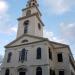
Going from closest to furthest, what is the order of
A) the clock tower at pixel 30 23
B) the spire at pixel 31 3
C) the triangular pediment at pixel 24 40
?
the triangular pediment at pixel 24 40, the clock tower at pixel 30 23, the spire at pixel 31 3

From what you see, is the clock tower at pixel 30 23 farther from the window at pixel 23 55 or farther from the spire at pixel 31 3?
the window at pixel 23 55

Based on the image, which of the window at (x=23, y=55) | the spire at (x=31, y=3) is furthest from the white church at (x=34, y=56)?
the spire at (x=31, y=3)

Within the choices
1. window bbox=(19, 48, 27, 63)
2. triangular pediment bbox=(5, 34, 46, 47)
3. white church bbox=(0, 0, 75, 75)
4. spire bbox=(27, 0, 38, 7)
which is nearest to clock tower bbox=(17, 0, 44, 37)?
white church bbox=(0, 0, 75, 75)

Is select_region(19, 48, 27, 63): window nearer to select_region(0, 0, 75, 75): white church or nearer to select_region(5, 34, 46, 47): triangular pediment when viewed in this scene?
select_region(0, 0, 75, 75): white church

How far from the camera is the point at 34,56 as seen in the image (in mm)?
26438

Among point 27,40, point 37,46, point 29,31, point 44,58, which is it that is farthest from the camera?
point 29,31

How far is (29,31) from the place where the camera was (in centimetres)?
3170

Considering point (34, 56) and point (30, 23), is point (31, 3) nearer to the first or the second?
point (30, 23)

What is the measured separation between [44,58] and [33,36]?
5.65m

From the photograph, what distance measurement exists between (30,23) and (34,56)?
30.6 ft

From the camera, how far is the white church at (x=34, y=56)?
25.3 metres

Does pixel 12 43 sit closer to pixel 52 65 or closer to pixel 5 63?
pixel 5 63

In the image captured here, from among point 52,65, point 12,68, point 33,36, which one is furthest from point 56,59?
point 12,68

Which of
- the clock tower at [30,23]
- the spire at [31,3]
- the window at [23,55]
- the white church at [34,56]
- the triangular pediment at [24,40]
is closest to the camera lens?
the white church at [34,56]
